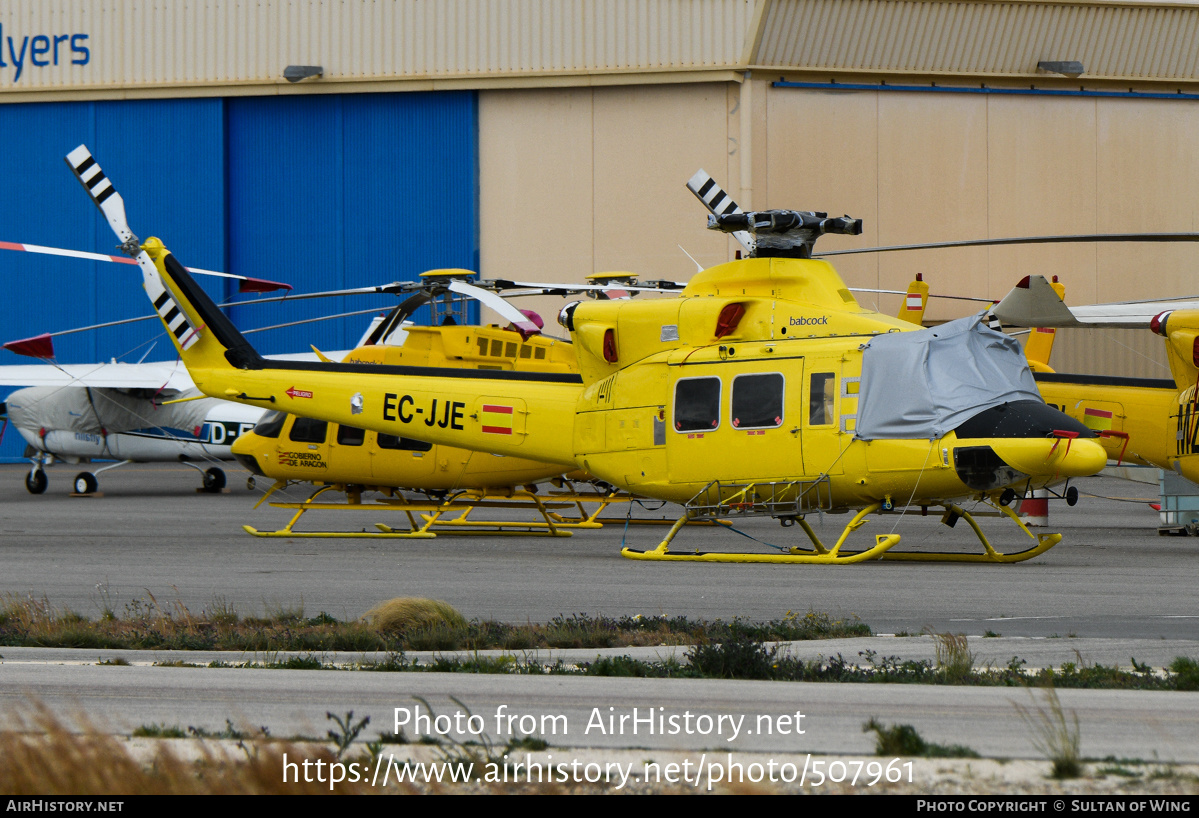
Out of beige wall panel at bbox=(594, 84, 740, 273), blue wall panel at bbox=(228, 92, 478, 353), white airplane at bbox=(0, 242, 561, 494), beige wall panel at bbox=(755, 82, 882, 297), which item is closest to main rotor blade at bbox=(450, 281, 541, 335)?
white airplane at bbox=(0, 242, 561, 494)

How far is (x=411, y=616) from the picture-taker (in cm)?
992

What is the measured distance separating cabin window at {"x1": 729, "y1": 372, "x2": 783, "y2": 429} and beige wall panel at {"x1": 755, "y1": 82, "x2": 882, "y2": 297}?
75.0 ft

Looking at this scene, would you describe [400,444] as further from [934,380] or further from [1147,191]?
[1147,191]

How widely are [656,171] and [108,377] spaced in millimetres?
16382

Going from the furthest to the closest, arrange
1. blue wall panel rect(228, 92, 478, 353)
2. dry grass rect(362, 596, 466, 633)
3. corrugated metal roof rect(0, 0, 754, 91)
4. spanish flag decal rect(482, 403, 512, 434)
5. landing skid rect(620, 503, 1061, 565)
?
1. blue wall panel rect(228, 92, 478, 353)
2. corrugated metal roof rect(0, 0, 754, 91)
3. spanish flag decal rect(482, 403, 512, 434)
4. landing skid rect(620, 503, 1061, 565)
5. dry grass rect(362, 596, 466, 633)

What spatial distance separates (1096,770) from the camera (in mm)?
5223

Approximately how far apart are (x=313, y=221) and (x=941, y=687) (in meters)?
35.8

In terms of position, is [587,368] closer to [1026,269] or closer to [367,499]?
[367,499]

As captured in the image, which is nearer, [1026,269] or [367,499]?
[367,499]

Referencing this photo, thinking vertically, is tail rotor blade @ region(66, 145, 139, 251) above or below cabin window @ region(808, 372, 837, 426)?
above

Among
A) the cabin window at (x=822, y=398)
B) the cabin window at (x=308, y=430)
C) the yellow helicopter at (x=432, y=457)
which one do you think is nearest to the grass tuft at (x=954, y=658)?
the cabin window at (x=822, y=398)

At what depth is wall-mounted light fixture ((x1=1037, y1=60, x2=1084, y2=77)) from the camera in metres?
38.1

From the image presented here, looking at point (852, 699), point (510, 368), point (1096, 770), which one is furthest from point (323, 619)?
point (510, 368)

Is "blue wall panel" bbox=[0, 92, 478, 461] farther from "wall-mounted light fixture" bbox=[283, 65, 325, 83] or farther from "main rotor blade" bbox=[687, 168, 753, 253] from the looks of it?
"main rotor blade" bbox=[687, 168, 753, 253]
